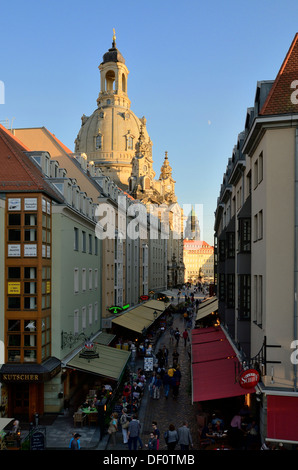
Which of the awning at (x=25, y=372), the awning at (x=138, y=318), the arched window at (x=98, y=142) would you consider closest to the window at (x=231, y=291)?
the awning at (x=25, y=372)

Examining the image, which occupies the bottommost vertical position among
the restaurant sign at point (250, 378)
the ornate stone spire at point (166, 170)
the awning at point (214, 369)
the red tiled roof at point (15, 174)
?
the awning at point (214, 369)

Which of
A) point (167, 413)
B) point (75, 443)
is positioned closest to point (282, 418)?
point (75, 443)

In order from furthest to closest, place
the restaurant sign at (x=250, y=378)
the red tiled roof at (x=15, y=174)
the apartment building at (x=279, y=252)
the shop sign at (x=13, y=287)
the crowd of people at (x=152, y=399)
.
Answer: the red tiled roof at (x=15, y=174) < the shop sign at (x=13, y=287) < the crowd of people at (x=152, y=399) < the apartment building at (x=279, y=252) < the restaurant sign at (x=250, y=378)

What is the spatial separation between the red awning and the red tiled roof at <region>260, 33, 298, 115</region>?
Answer: 9.80 m

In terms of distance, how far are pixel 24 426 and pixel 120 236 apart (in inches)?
937

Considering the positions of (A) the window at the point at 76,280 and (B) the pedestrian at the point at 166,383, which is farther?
(A) the window at the point at 76,280

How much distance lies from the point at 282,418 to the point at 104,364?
39.2 ft

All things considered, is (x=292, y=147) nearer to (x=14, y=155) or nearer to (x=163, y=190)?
(x=14, y=155)

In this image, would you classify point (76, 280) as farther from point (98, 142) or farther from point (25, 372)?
point (98, 142)

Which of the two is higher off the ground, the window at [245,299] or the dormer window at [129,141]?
the dormer window at [129,141]

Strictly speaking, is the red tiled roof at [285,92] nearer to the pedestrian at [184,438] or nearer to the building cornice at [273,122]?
the building cornice at [273,122]

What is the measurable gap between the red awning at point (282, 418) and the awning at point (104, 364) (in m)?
9.70

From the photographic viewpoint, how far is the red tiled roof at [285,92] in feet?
56.1

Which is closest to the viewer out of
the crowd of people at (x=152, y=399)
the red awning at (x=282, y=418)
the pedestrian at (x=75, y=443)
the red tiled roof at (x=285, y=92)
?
the red awning at (x=282, y=418)
